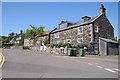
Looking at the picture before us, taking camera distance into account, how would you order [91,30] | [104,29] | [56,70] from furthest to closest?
[104,29] < [91,30] < [56,70]

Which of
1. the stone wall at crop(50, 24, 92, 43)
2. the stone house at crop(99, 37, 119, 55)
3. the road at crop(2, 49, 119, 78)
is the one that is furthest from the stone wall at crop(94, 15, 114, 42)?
the road at crop(2, 49, 119, 78)

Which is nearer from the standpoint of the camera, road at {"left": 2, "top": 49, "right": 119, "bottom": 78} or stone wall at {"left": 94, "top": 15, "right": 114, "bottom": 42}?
road at {"left": 2, "top": 49, "right": 119, "bottom": 78}

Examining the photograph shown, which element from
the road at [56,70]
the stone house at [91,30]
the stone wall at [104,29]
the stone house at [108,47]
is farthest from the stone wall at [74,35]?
the road at [56,70]

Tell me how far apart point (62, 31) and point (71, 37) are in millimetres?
5185

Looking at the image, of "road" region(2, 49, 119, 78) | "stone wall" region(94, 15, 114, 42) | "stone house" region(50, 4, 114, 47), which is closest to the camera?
"road" region(2, 49, 119, 78)

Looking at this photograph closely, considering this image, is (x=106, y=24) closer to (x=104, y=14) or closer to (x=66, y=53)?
(x=104, y=14)

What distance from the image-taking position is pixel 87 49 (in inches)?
1665

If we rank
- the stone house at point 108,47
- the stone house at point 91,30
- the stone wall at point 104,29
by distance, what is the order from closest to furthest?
1. the stone house at point 108,47
2. the stone house at point 91,30
3. the stone wall at point 104,29

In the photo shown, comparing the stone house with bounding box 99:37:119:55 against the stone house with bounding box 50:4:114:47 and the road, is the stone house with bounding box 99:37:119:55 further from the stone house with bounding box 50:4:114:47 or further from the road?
the road

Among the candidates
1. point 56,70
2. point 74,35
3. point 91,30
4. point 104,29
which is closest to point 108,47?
point 91,30

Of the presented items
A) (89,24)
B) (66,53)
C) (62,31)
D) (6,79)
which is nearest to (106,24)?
(89,24)

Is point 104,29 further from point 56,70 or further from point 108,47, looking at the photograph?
point 56,70

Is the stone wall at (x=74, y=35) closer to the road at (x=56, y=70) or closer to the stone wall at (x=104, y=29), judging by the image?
the stone wall at (x=104, y=29)

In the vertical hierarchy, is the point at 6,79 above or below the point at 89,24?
below
